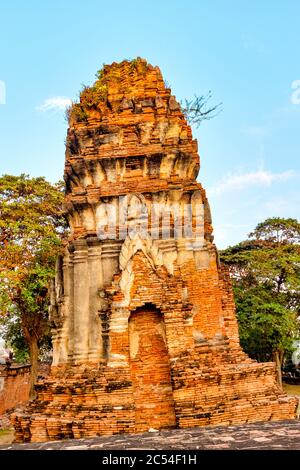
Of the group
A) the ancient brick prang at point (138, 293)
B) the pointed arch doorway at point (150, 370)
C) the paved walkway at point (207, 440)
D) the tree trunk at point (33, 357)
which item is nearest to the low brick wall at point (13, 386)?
the tree trunk at point (33, 357)

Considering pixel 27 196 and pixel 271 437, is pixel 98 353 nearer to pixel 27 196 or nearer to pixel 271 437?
pixel 271 437

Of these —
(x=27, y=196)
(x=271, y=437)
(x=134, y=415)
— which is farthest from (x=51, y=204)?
(x=271, y=437)

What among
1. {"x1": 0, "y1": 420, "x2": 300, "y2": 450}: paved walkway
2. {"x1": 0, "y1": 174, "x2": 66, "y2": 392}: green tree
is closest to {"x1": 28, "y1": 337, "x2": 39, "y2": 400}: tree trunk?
{"x1": 0, "y1": 174, "x2": 66, "y2": 392}: green tree

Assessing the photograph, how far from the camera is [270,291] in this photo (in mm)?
24266

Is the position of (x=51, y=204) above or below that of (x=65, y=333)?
above

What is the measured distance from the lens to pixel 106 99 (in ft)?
33.1

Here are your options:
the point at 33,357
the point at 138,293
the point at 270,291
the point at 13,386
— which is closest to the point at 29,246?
the point at 33,357

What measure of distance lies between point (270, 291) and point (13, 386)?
14.3 m

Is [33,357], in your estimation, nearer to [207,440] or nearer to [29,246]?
[29,246]

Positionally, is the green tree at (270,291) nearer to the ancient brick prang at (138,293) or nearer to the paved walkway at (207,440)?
the ancient brick prang at (138,293)

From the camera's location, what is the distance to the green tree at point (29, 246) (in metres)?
17.3

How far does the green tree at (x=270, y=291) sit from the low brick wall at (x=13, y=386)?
1176 centimetres
